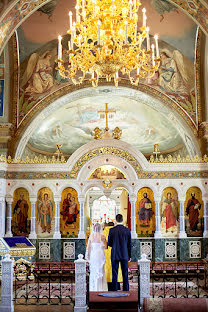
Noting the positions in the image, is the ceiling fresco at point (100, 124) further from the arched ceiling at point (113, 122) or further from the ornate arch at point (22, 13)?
the ornate arch at point (22, 13)

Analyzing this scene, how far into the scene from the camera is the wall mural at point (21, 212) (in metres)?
14.8

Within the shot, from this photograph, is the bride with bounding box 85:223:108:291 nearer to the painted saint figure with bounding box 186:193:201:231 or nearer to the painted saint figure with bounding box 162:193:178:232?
the painted saint figure with bounding box 162:193:178:232

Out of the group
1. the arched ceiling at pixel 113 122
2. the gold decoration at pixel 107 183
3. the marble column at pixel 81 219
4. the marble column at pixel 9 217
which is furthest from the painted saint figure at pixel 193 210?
the marble column at pixel 9 217

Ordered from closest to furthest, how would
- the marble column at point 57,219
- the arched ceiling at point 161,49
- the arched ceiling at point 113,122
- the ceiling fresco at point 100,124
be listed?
1. the marble column at point 57,219
2. the arched ceiling at point 161,49
3. the arched ceiling at point 113,122
4. the ceiling fresco at point 100,124

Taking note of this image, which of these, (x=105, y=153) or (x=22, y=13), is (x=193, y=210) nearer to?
(x=105, y=153)

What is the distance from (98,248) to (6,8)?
5.65 metres

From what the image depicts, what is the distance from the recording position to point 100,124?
21703 mm

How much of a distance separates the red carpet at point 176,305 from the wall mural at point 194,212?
29.5 feet

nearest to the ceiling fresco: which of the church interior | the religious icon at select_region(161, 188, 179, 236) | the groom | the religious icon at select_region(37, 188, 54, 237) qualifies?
the church interior

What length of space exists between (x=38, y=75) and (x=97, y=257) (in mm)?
8234

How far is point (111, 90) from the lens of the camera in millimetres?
18547

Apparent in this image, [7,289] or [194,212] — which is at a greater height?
[194,212]

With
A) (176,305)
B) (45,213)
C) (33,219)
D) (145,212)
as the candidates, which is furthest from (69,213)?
(176,305)

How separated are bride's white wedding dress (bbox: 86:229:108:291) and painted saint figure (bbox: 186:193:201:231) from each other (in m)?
4.25
